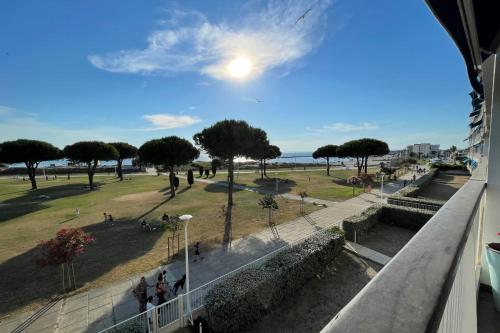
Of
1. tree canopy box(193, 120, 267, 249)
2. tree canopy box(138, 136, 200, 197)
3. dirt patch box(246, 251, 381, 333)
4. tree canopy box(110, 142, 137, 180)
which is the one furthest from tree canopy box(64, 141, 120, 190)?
dirt patch box(246, 251, 381, 333)

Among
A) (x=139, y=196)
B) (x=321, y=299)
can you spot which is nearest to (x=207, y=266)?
(x=321, y=299)

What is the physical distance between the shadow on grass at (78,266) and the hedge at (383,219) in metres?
11.1

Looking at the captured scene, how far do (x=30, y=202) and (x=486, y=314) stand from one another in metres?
34.1

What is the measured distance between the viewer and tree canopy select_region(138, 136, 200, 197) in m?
25.2

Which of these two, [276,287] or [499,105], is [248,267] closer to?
[276,287]

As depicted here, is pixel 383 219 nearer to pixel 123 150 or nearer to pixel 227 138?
pixel 227 138

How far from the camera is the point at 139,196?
90.8 feet

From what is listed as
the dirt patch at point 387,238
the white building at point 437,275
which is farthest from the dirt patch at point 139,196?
the white building at point 437,275

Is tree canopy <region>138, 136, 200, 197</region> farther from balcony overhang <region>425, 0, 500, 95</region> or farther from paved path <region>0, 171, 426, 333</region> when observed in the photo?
balcony overhang <region>425, 0, 500, 95</region>

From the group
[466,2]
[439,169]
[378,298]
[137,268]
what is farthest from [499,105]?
[439,169]

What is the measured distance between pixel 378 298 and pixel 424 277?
29 centimetres

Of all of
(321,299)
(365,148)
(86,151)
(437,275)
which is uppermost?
(86,151)

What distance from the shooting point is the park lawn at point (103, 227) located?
32.9ft

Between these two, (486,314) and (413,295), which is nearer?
(413,295)
